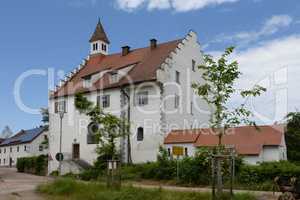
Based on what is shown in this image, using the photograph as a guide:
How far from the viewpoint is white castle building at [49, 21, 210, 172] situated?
41.7 metres

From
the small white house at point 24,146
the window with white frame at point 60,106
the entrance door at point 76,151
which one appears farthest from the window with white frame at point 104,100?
the small white house at point 24,146

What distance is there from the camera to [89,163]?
4591 cm

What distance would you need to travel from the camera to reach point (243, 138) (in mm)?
38000

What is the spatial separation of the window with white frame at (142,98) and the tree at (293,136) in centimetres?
1458

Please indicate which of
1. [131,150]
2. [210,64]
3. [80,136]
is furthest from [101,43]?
[210,64]

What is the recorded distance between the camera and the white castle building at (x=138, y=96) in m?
41.7

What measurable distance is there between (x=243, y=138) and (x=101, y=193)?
22.8 metres

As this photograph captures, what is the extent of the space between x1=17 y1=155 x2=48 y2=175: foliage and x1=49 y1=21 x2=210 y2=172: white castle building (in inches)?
91.9

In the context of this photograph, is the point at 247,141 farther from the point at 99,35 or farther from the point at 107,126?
the point at 99,35

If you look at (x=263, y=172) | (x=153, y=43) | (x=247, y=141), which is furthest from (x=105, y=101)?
(x=263, y=172)

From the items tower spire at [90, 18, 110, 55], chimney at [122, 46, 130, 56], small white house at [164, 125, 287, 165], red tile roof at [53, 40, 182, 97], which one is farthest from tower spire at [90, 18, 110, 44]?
small white house at [164, 125, 287, 165]

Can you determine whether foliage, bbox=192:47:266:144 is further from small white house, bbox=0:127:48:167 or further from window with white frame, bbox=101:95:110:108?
small white house, bbox=0:127:48:167

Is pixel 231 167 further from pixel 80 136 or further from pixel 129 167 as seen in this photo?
pixel 80 136

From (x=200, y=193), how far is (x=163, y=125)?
24.0m
